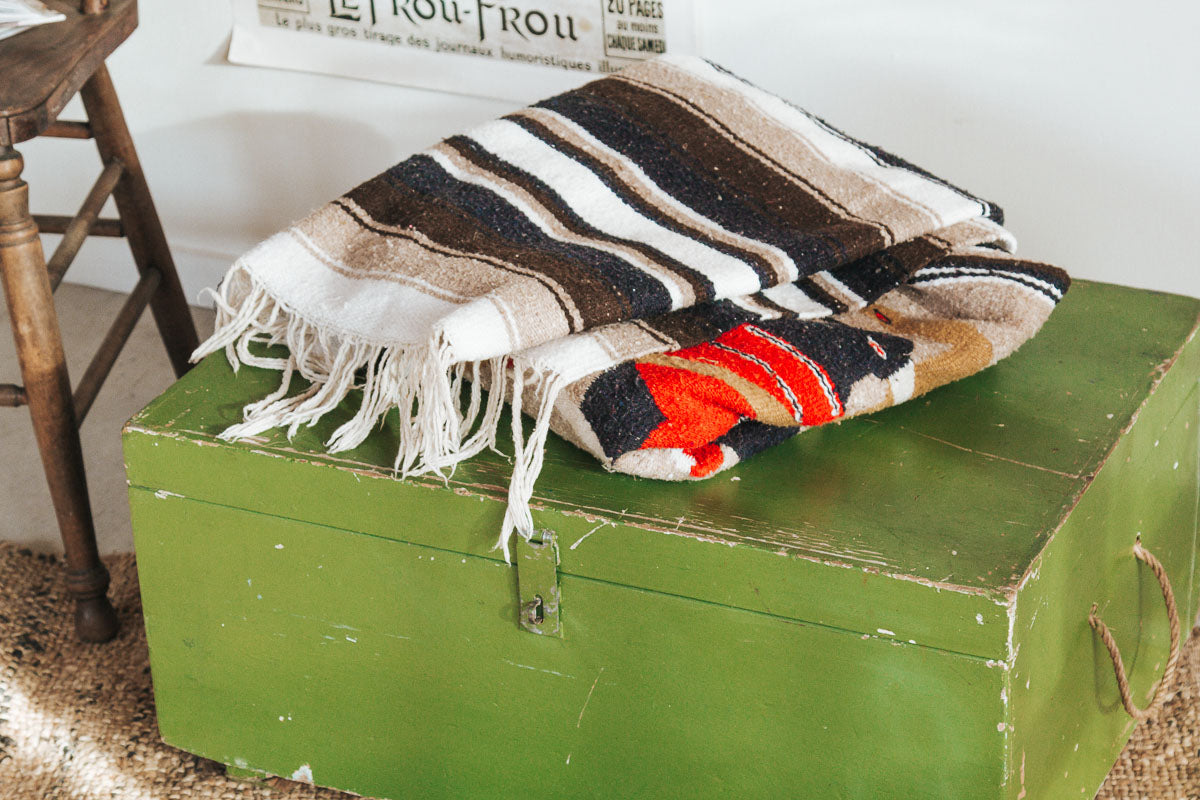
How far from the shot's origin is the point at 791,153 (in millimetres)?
1099

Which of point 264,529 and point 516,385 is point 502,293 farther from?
point 264,529

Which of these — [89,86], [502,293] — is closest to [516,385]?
[502,293]

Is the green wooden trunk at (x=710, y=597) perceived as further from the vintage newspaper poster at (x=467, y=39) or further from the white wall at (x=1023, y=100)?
the vintage newspaper poster at (x=467, y=39)

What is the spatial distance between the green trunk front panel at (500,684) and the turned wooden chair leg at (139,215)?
489 millimetres

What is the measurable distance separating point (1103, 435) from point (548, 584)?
0.41 metres

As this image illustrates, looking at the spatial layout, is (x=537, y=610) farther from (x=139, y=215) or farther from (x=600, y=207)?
(x=139, y=215)

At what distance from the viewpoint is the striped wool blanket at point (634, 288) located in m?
0.88

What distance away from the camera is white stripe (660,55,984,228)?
40.8 inches

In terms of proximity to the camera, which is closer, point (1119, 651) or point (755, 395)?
point (755, 395)

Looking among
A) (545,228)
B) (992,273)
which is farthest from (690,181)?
(992,273)

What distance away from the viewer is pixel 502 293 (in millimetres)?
889

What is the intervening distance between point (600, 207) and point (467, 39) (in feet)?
1.98

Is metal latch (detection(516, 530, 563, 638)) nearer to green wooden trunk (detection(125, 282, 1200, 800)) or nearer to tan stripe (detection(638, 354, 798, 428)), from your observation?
green wooden trunk (detection(125, 282, 1200, 800))

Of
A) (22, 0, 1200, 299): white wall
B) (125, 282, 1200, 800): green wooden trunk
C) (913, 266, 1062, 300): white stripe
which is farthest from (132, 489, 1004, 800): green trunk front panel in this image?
(22, 0, 1200, 299): white wall
